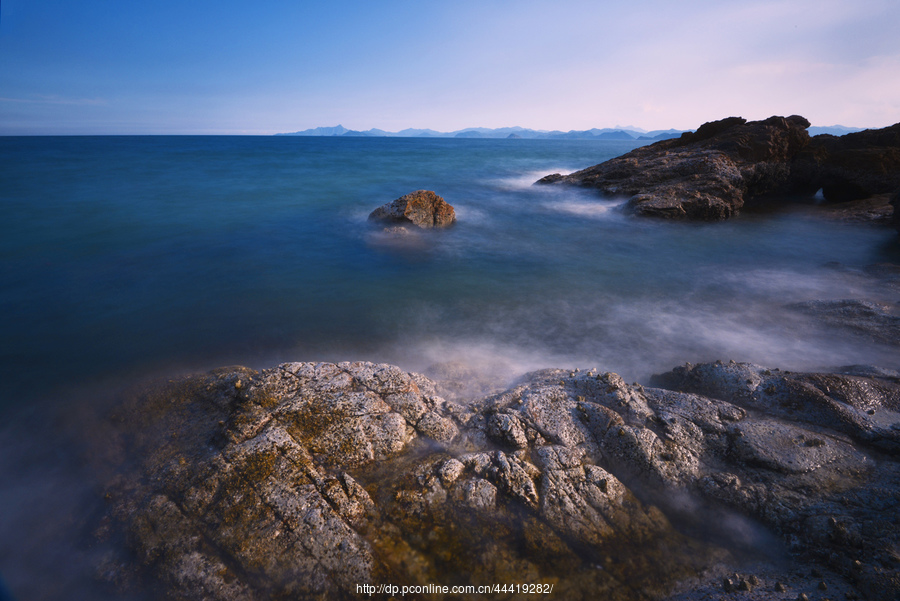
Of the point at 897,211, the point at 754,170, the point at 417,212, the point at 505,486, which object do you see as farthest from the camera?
the point at 754,170

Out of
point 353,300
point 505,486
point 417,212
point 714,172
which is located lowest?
point 505,486

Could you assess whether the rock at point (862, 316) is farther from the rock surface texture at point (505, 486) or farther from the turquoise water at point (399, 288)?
the rock surface texture at point (505, 486)

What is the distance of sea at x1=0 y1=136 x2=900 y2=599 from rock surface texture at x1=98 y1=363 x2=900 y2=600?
106cm

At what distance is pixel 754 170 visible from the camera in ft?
63.8

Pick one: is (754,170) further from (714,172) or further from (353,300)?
(353,300)

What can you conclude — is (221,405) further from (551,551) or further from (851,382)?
(851,382)

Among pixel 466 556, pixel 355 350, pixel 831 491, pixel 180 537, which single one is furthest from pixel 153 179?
pixel 831 491

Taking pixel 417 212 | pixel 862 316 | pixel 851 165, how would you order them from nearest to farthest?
pixel 862 316 → pixel 417 212 → pixel 851 165

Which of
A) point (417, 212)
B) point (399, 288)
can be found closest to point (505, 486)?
point (399, 288)

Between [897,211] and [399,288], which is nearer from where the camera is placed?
[399,288]

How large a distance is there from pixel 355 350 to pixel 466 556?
15.3 feet

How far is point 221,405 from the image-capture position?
500cm

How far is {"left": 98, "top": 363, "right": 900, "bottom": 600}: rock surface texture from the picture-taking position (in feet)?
10.9

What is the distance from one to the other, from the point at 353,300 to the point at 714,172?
19558mm
